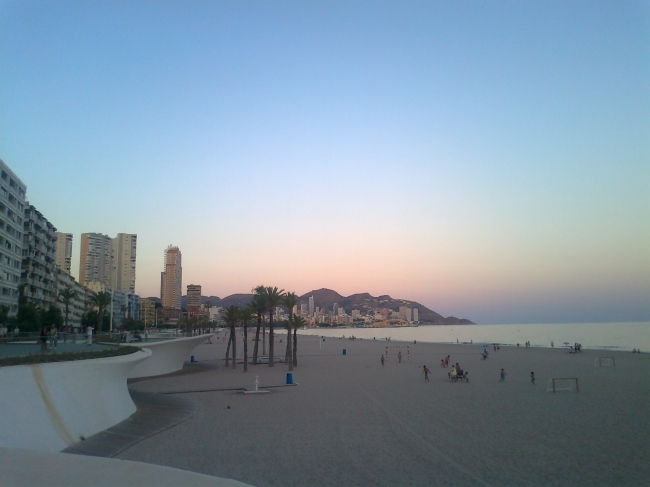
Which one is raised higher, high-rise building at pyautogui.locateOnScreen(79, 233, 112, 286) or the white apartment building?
high-rise building at pyautogui.locateOnScreen(79, 233, 112, 286)

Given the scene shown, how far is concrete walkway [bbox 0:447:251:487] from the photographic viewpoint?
6.52m

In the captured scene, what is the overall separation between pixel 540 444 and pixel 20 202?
54.3 meters

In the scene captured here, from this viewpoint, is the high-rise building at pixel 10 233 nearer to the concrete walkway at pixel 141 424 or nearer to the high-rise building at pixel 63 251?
the concrete walkway at pixel 141 424

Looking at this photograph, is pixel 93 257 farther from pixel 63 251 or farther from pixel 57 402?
pixel 57 402

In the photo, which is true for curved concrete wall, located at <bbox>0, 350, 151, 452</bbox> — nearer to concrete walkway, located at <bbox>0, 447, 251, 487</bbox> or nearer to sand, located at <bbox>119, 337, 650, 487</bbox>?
sand, located at <bbox>119, 337, 650, 487</bbox>

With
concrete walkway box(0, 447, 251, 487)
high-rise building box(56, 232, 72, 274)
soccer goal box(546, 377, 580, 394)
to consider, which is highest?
high-rise building box(56, 232, 72, 274)

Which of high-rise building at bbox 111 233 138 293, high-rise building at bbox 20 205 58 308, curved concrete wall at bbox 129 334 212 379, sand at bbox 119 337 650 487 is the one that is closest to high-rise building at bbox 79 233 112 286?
high-rise building at bbox 111 233 138 293

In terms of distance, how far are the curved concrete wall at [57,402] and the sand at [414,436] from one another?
156 centimetres

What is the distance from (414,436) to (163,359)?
2284 cm

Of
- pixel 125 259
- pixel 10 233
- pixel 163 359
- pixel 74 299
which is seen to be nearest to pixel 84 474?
pixel 163 359

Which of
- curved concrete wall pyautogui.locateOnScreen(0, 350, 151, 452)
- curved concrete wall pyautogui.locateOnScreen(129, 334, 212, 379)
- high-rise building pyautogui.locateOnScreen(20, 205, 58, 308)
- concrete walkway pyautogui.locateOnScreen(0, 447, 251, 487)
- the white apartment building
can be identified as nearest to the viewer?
concrete walkway pyautogui.locateOnScreen(0, 447, 251, 487)

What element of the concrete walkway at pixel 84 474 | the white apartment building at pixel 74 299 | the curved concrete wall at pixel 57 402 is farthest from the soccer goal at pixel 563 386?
the white apartment building at pixel 74 299

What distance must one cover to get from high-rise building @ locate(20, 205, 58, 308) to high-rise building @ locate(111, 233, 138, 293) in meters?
107

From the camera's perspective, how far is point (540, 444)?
14461 mm
